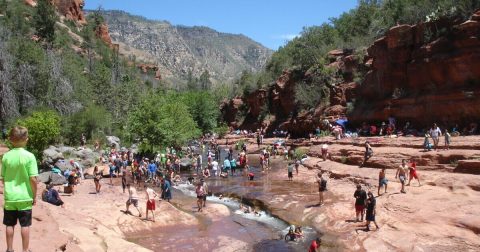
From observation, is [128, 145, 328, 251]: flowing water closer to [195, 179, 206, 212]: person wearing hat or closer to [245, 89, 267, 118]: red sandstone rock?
[195, 179, 206, 212]: person wearing hat

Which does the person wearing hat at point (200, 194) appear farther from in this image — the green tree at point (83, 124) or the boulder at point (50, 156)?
the green tree at point (83, 124)

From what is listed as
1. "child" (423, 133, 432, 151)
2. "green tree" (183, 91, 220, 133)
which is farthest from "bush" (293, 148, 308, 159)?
"green tree" (183, 91, 220, 133)

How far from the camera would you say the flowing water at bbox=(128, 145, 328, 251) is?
15953mm

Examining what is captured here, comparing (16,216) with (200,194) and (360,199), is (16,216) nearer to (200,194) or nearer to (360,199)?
(360,199)

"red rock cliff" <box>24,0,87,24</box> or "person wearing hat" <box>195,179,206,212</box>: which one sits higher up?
"red rock cliff" <box>24,0,87,24</box>

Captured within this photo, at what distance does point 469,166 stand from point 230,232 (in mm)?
12927

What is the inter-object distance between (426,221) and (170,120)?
2727cm

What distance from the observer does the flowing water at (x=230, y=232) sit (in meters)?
16.0

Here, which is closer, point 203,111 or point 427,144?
point 427,144

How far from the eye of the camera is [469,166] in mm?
21859

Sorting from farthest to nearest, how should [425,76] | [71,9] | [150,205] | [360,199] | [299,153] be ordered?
[71,9]
[299,153]
[425,76]
[150,205]
[360,199]

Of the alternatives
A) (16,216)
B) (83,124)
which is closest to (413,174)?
(16,216)

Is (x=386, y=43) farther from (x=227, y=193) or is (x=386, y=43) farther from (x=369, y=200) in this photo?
(x=369, y=200)

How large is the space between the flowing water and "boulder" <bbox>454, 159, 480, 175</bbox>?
31.8 feet
